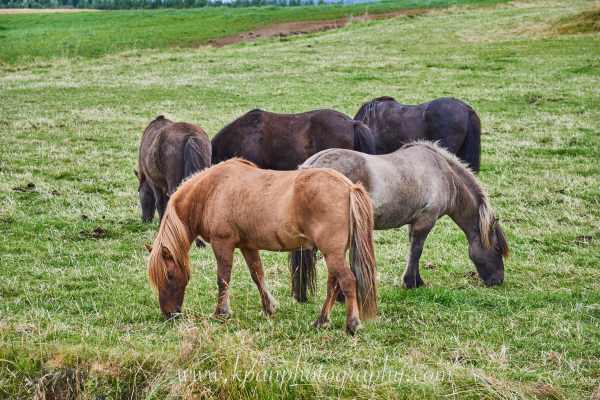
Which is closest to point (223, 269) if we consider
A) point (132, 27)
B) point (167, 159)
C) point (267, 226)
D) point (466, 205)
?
point (267, 226)

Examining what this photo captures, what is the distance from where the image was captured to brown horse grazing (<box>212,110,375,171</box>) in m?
10.9

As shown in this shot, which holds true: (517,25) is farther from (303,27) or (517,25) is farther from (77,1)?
(77,1)

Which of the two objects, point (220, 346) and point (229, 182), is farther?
point (229, 182)

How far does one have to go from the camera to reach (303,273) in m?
7.64

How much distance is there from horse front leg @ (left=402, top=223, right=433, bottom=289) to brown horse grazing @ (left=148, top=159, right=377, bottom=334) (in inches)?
72.2

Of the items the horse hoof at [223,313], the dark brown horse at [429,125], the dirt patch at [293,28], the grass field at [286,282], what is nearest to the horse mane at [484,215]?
the grass field at [286,282]

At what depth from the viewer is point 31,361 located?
5.68 m

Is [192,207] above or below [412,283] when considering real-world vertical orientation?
above

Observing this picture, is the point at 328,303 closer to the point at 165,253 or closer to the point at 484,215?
the point at 165,253

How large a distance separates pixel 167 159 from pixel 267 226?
4608 millimetres

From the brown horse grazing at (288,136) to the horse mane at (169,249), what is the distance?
4.05m

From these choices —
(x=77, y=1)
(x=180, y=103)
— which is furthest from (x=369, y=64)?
(x=77, y=1)

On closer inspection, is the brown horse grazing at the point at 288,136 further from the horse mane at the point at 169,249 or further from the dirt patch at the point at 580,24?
the dirt patch at the point at 580,24

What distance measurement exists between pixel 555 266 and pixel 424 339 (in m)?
3.51
